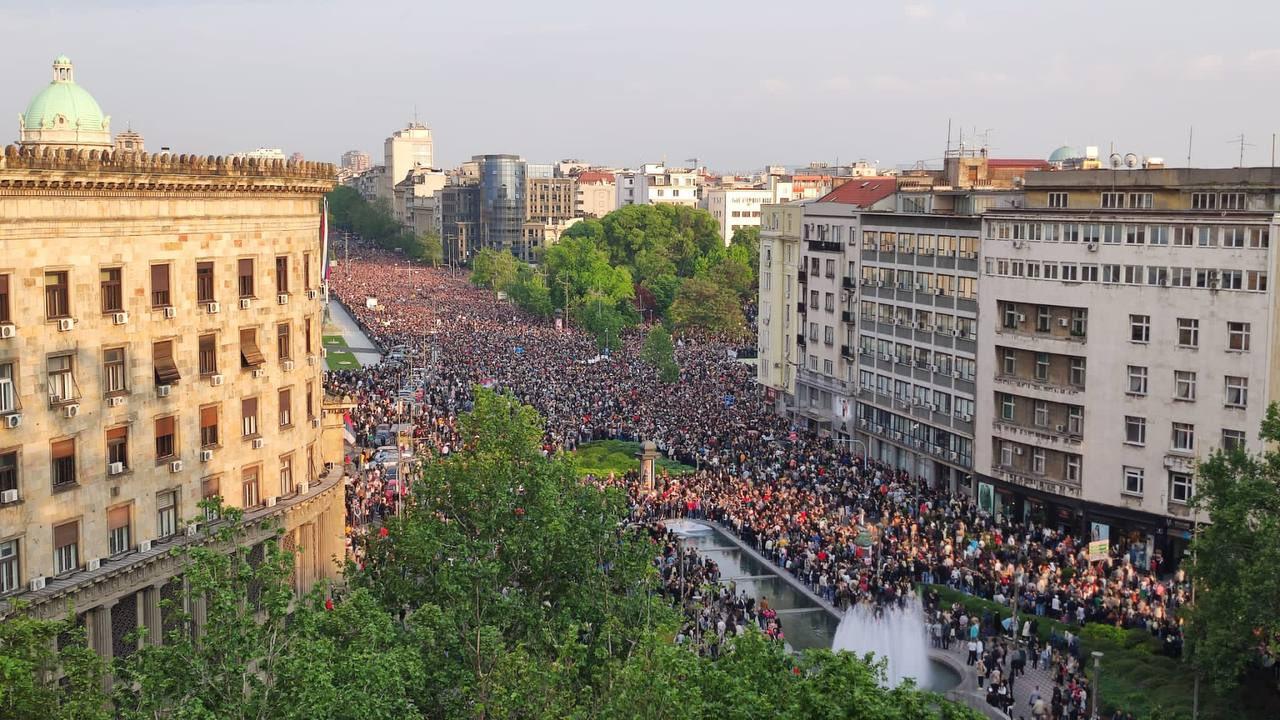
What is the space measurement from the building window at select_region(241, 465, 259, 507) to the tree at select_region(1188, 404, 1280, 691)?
27.0 meters

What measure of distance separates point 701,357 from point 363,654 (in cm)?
9521

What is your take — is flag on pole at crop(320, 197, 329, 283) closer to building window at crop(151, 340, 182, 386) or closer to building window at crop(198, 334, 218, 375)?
building window at crop(198, 334, 218, 375)

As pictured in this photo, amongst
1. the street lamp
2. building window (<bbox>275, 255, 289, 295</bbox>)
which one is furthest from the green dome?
the street lamp

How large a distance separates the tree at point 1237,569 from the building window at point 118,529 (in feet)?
92.0

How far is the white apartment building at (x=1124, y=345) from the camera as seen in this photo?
54844 millimetres

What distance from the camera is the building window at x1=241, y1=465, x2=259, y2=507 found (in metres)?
43.3

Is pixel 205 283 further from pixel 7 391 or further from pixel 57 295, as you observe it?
pixel 7 391

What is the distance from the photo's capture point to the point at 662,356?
3986 inches

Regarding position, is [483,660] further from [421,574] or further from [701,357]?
[701,357]

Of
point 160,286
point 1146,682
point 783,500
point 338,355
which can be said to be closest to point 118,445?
point 160,286

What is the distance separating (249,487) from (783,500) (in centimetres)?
2491

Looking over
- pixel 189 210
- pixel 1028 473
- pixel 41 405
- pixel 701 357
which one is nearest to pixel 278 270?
pixel 189 210

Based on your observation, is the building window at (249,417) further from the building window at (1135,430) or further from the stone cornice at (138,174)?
the building window at (1135,430)

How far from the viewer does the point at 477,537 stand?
125 feet
